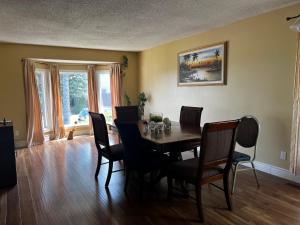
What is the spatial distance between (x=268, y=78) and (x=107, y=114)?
4.63m

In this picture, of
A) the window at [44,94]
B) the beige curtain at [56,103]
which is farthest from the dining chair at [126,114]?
the window at [44,94]

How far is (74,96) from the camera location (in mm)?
6504

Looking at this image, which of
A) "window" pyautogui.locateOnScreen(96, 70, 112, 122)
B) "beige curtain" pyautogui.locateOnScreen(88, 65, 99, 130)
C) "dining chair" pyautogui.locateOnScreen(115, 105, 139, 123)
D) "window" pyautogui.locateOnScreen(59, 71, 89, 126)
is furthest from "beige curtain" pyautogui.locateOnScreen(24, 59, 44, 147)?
"dining chair" pyautogui.locateOnScreen(115, 105, 139, 123)

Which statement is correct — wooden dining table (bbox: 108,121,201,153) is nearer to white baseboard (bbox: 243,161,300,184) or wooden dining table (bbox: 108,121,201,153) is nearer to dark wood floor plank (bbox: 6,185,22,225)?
white baseboard (bbox: 243,161,300,184)

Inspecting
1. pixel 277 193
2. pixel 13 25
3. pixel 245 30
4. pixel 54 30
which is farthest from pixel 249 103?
pixel 13 25

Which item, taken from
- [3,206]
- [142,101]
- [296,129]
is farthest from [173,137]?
[142,101]

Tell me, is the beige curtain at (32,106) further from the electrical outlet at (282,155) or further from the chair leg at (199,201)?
the electrical outlet at (282,155)

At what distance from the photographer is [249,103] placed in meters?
3.64

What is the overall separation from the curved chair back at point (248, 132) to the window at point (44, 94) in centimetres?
484

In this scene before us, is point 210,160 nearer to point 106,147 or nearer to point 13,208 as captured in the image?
point 106,147

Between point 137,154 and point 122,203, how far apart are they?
0.58 m

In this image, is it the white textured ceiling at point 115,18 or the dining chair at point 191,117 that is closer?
the white textured ceiling at point 115,18

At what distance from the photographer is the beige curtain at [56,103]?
600 cm

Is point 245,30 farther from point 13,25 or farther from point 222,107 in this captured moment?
point 13,25
